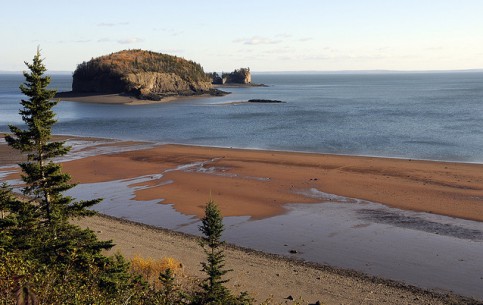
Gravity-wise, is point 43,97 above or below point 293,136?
Answer: above

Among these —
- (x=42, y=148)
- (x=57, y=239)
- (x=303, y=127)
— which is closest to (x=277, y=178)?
(x=42, y=148)

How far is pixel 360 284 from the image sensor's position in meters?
20.1

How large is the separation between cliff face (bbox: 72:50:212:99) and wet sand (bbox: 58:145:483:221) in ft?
301

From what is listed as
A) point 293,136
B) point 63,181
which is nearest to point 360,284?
point 63,181

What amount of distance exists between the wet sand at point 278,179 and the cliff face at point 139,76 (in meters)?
91.7

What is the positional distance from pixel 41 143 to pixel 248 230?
45.6 feet

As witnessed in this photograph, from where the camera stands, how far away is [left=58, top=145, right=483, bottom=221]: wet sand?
33281 millimetres

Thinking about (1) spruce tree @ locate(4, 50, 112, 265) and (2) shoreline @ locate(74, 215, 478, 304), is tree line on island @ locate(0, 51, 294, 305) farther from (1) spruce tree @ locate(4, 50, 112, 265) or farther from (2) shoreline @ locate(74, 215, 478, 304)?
(2) shoreline @ locate(74, 215, 478, 304)

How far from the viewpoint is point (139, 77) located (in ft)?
469

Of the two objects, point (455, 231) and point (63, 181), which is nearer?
point (63, 181)

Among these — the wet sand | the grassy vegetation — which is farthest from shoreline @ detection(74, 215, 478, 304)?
the grassy vegetation

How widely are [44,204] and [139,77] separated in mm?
129560

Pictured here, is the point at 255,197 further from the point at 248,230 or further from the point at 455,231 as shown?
the point at 455,231

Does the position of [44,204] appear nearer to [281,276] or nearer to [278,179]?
[281,276]
